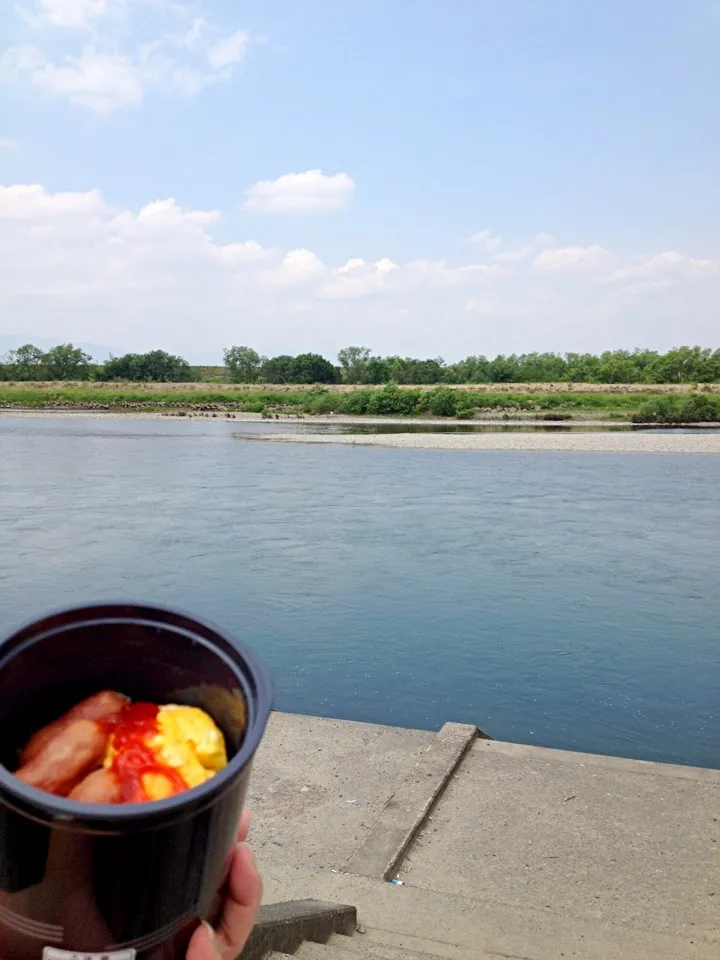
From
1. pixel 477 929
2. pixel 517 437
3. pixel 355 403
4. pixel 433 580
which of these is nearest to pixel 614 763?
pixel 477 929

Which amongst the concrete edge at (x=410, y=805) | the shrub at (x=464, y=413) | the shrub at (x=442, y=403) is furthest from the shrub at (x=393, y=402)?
Answer: the concrete edge at (x=410, y=805)

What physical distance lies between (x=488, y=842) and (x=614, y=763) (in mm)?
1320

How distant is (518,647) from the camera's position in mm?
10102

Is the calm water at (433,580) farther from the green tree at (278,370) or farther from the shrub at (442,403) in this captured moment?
the green tree at (278,370)

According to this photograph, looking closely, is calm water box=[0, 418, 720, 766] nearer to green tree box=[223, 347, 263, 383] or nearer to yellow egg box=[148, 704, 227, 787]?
yellow egg box=[148, 704, 227, 787]

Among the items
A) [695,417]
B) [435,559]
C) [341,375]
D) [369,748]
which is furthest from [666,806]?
[341,375]

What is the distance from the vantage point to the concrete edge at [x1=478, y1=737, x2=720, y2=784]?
17.2 ft

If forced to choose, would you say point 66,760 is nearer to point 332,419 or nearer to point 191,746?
point 191,746

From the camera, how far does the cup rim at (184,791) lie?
0.84 meters

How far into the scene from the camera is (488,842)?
4387 mm

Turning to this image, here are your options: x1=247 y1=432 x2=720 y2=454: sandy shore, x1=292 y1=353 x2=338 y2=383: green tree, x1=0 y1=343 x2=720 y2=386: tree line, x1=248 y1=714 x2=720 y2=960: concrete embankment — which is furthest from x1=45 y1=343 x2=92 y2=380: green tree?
x1=248 y1=714 x2=720 y2=960: concrete embankment

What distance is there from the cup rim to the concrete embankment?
249 centimetres

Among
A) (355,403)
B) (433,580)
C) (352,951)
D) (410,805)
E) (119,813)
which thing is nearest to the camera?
(119,813)

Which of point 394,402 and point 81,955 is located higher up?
point 394,402
